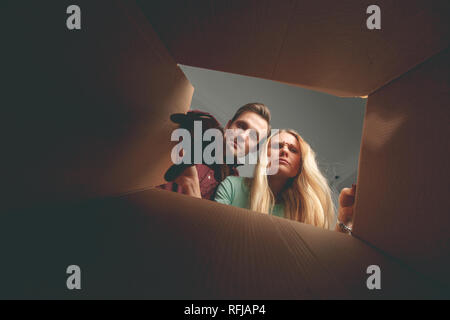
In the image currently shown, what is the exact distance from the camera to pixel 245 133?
3.98ft

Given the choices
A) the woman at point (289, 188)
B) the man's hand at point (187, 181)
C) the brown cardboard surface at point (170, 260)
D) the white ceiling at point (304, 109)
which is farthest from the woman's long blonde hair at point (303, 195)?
the brown cardboard surface at point (170, 260)

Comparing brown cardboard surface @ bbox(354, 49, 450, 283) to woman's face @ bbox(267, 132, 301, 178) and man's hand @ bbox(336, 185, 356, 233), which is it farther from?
woman's face @ bbox(267, 132, 301, 178)

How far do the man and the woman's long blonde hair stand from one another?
198mm

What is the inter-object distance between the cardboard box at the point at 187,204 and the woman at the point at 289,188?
27.3 inches

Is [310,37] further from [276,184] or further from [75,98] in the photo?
[276,184]

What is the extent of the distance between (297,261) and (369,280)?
86mm

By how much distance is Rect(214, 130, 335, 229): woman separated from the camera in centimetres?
109

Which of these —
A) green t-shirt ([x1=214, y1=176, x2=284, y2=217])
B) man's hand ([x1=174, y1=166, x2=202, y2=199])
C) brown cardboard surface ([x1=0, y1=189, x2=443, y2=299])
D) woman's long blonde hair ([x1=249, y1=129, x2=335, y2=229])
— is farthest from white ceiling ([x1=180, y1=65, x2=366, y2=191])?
brown cardboard surface ([x1=0, y1=189, x2=443, y2=299])

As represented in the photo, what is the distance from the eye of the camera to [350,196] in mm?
650

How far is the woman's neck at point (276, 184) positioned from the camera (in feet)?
3.78

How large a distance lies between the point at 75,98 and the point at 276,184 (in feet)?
3.64

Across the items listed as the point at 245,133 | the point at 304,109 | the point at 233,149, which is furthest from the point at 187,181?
the point at 304,109

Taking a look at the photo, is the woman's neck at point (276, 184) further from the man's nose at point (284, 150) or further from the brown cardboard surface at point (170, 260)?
the brown cardboard surface at point (170, 260)
